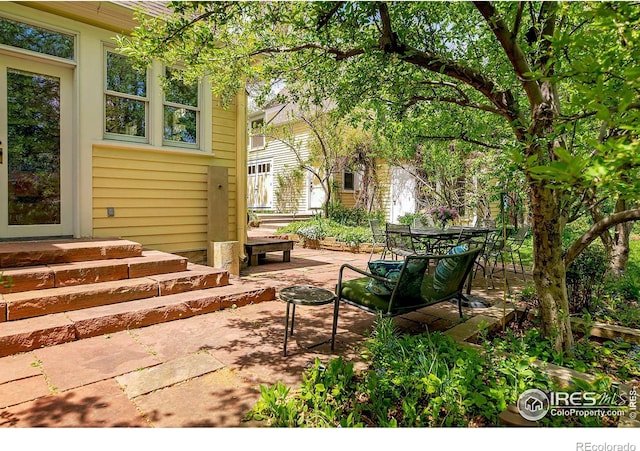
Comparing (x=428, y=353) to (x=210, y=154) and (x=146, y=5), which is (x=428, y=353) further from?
(x=146, y=5)

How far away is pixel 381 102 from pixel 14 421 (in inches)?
166

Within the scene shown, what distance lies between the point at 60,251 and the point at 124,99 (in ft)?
8.62

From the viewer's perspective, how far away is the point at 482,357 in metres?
2.54

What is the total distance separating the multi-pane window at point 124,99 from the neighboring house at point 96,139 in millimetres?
14

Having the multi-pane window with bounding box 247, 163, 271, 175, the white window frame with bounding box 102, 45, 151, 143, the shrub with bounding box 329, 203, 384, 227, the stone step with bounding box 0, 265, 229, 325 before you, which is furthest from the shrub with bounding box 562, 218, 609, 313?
the multi-pane window with bounding box 247, 163, 271, 175

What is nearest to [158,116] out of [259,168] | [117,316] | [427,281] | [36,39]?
[36,39]

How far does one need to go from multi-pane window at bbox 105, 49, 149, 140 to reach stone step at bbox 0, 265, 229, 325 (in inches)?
99.1

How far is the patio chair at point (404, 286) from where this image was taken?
293 centimetres

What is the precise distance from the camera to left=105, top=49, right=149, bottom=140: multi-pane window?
5434mm

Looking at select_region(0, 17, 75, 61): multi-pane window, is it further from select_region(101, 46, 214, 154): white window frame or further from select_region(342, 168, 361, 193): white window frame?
select_region(342, 168, 361, 193): white window frame

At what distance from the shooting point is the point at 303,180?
16172 millimetres

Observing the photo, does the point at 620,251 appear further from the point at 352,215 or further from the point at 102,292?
the point at 352,215

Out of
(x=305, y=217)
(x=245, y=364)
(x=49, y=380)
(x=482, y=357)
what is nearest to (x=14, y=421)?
(x=49, y=380)

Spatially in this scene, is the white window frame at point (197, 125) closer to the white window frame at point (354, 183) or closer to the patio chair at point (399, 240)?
the patio chair at point (399, 240)
